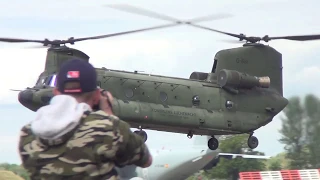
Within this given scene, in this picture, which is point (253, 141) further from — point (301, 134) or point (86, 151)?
point (86, 151)

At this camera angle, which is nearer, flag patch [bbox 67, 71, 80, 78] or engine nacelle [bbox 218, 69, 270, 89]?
flag patch [bbox 67, 71, 80, 78]

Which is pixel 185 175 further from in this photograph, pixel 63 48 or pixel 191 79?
pixel 63 48

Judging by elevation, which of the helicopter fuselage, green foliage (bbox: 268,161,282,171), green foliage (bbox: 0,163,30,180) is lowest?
green foliage (bbox: 268,161,282,171)

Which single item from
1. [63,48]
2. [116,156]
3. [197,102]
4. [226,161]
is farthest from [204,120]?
[226,161]

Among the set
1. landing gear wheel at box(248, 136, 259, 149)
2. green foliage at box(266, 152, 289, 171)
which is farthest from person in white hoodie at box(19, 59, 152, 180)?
green foliage at box(266, 152, 289, 171)

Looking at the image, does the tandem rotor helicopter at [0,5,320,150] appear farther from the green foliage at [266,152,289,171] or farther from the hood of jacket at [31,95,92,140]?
the green foliage at [266,152,289,171]

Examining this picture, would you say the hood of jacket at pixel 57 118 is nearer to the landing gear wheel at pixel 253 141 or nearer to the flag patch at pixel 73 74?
the flag patch at pixel 73 74

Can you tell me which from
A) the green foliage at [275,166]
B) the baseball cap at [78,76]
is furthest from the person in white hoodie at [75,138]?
the green foliage at [275,166]

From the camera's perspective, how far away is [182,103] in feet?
81.1

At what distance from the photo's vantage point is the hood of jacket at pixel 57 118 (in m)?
3.75

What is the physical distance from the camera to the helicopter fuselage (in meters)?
23.2

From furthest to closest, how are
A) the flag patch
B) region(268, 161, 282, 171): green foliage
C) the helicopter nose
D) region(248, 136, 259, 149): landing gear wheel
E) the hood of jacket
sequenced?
1. region(268, 161, 282, 171): green foliage
2. region(248, 136, 259, 149): landing gear wheel
3. the helicopter nose
4. the flag patch
5. the hood of jacket

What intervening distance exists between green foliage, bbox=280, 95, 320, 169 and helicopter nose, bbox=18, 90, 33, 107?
18309mm

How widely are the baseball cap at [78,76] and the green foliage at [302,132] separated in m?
33.8
